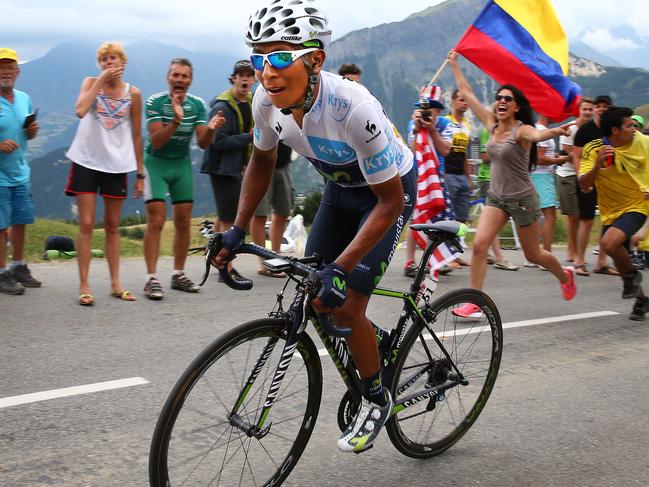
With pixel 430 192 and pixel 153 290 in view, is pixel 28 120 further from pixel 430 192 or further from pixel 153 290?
pixel 430 192

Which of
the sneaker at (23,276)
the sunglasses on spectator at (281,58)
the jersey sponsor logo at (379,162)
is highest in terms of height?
the sunglasses on spectator at (281,58)

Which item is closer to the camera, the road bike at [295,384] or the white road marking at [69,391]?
the road bike at [295,384]

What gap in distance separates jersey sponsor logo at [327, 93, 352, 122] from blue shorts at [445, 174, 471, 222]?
20.2ft

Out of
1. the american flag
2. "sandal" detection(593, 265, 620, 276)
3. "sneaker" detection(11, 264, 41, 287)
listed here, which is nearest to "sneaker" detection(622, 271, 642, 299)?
the american flag

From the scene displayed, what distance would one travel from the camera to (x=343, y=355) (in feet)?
10.8

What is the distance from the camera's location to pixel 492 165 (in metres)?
7.37

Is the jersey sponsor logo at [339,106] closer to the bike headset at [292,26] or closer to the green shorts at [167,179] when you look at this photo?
the bike headset at [292,26]

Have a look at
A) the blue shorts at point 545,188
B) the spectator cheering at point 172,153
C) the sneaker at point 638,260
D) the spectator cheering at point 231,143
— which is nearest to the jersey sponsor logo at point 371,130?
the spectator cheering at point 172,153

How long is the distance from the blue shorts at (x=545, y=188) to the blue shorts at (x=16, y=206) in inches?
257

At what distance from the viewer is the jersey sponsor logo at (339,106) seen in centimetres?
296

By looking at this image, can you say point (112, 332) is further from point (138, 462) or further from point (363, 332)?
point (363, 332)

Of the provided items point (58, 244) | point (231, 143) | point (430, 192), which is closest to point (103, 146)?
point (231, 143)

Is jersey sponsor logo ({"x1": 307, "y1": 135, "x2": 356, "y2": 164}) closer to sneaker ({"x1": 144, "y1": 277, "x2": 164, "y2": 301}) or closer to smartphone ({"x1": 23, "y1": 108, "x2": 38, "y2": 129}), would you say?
sneaker ({"x1": 144, "y1": 277, "x2": 164, "y2": 301})

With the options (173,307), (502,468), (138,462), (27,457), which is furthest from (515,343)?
(27,457)
